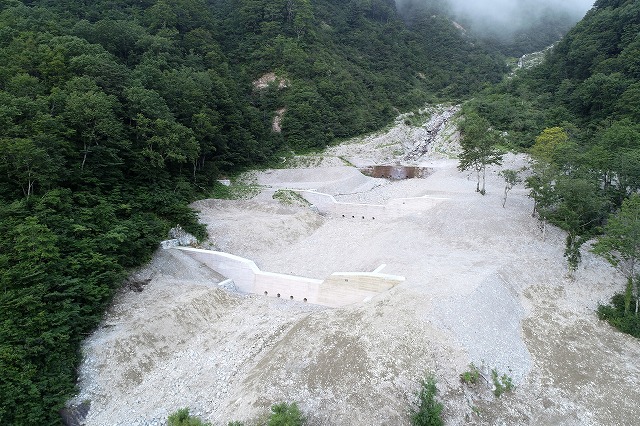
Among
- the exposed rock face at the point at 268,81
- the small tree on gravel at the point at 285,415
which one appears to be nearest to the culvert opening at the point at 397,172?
the exposed rock face at the point at 268,81

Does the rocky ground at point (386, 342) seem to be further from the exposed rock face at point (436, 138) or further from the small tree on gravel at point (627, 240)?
the exposed rock face at point (436, 138)

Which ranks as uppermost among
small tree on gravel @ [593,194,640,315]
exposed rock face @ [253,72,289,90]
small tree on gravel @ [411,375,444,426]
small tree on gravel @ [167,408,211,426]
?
exposed rock face @ [253,72,289,90]

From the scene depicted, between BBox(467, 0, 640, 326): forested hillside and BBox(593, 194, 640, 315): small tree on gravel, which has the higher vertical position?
→ BBox(467, 0, 640, 326): forested hillside

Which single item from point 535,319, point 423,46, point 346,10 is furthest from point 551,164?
point 423,46

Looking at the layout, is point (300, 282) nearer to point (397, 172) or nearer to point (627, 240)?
point (627, 240)

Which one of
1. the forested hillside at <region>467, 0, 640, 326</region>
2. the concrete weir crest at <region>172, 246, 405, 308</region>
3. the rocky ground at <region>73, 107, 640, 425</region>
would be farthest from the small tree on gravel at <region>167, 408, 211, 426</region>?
the forested hillside at <region>467, 0, 640, 326</region>

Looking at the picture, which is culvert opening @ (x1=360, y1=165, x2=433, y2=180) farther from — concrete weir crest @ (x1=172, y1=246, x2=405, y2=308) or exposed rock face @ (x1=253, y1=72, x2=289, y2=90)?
concrete weir crest @ (x1=172, y1=246, x2=405, y2=308)

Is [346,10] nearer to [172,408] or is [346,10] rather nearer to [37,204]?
[37,204]

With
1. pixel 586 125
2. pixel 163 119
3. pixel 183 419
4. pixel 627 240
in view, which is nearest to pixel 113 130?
pixel 163 119
